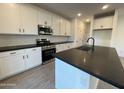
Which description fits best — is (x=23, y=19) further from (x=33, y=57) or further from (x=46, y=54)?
(x=46, y=54)

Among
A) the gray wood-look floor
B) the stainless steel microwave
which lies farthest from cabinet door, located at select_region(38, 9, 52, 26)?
the gray wood-look floor

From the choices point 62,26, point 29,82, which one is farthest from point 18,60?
point 62,26

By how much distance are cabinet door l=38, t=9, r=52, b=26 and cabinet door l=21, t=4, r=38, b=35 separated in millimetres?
208

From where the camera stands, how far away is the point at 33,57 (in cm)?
297

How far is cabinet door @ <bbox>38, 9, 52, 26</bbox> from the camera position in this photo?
3413mm

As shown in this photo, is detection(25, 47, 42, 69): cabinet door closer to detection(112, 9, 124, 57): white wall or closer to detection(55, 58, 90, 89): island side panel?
detection(55, 58, 90, 89): island side panel

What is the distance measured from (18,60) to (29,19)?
60.0 inches

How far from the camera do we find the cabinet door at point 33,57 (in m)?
2.77

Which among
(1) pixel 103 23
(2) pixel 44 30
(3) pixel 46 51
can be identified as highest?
(1) pixel 103 23

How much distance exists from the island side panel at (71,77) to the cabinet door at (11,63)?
151 cm

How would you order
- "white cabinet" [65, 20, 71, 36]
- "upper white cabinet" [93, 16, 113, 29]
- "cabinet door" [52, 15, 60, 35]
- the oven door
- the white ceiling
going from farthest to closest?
"white cabinet" [65, 20, 71, 36], "cabinet door" [52, 15, 60, 35], "upper white cabinet" [93, 16, 113, 29], the oven door, the white ceiling

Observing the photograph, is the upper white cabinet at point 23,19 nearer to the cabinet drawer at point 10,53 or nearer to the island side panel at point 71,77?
the cabinet drawer at point 10,53

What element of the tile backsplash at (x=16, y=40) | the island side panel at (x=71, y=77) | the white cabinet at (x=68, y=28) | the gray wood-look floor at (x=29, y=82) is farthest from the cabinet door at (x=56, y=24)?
the island side panel at (x=71, y=77)
